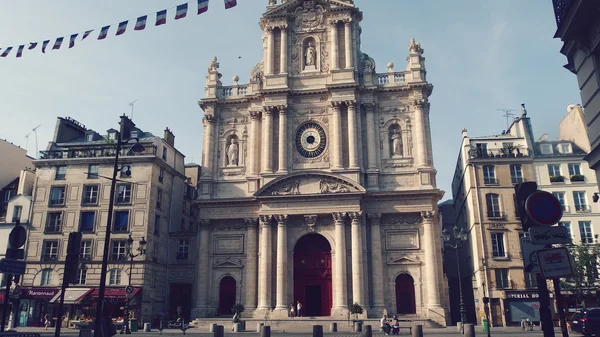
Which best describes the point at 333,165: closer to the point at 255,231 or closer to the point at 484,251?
the point at 255,231

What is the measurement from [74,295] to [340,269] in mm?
21421

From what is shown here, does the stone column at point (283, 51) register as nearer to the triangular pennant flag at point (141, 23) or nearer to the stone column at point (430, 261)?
the stone column at point (430, 261)

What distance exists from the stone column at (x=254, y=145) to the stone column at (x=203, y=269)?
232 inches

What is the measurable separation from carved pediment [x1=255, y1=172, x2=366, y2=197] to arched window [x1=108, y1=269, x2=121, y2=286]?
511 inches

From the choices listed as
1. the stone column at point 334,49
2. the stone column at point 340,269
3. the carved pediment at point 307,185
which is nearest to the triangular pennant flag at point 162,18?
the carved pediment at point 307,185

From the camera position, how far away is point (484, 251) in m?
40.8

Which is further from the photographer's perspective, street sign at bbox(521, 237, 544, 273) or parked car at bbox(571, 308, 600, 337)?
parked car at bbox(571, 308, 600, 337)

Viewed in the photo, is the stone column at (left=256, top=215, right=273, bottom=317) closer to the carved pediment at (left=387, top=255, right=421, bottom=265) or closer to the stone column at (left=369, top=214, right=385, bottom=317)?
the stone column at (left=369, top=214, right=385, bottom=317)

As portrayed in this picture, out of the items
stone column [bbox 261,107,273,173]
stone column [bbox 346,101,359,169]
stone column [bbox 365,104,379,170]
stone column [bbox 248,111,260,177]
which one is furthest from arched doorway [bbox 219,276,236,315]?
stone column [bbox 365,104,379,170]

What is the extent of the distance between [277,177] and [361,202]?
7125 mm

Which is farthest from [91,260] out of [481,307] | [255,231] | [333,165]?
[481,307]

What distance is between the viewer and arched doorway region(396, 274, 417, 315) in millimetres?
38344

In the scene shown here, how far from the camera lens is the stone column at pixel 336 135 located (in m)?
41.0

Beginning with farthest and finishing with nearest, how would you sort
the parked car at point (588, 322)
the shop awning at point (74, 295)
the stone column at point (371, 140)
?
the stone column at point (371, 140), the shop awning at point (74, 295), the parked car at point (588, 322)
